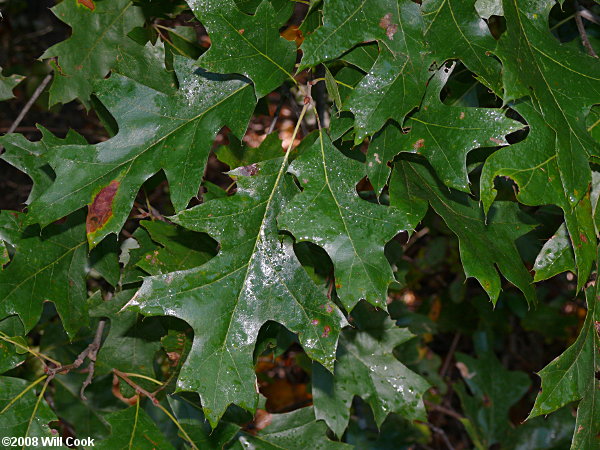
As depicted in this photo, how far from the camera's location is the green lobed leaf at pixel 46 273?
5.52 ft

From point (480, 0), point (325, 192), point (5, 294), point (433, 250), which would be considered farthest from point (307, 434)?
point (433, 250)

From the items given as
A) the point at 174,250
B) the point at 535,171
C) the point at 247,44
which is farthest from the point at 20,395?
the point at 535,171

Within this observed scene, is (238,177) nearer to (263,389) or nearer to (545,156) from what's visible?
(545,156)

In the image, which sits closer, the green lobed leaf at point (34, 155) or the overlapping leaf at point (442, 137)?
the overlapping leaf at point (442, 137)

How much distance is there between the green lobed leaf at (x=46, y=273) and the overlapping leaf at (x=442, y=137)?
875 millimetres

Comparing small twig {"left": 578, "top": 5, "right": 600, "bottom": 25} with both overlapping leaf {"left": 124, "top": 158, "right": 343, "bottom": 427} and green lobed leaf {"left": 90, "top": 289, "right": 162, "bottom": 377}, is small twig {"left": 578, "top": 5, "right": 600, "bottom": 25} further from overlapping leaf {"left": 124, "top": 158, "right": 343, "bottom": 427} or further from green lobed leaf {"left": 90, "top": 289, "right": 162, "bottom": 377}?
green lobed leaf {"left": 90, "top": 289, "right": 162, "bottom": 377}

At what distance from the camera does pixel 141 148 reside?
4.98 ft

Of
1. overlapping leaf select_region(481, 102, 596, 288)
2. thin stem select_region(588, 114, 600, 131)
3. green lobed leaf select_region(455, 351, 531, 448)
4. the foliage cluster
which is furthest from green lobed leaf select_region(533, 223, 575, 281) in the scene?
green lobed leaf select_region(455, 351, 531, 448)

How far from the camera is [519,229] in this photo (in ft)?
5.24

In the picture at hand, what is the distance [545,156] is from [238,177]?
2.26ft

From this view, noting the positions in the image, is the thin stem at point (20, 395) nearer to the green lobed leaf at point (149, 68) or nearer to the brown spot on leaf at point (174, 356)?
the brown spot on leaf at point (174, 356)

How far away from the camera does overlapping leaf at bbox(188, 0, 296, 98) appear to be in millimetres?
1416

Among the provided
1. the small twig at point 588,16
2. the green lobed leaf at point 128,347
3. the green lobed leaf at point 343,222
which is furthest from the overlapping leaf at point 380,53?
the green lobed leaf at point 128,347

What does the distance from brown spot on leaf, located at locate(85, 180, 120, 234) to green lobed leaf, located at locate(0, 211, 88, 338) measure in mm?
299
